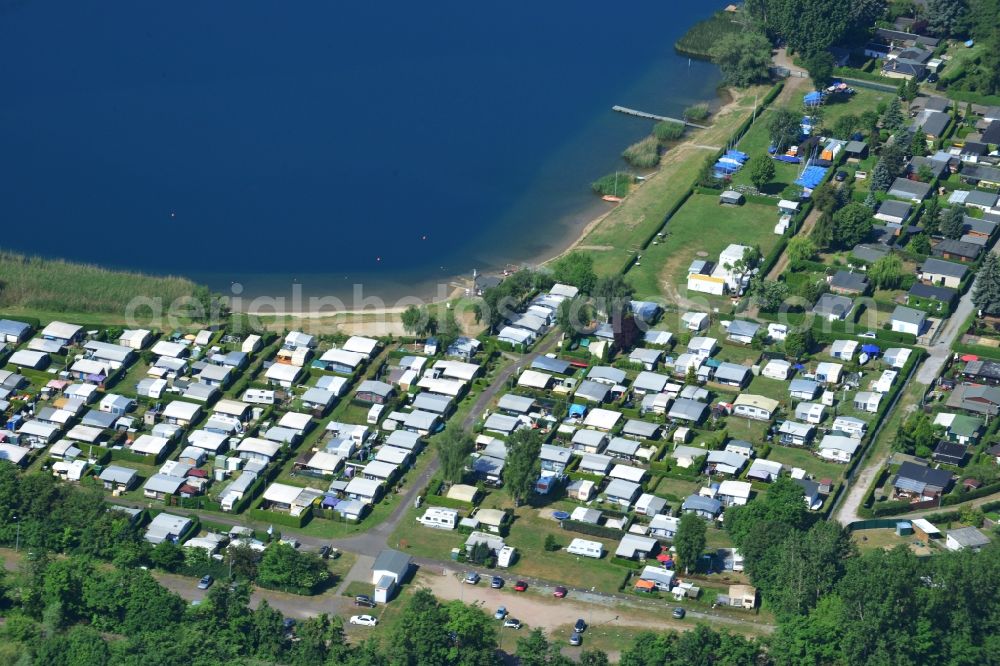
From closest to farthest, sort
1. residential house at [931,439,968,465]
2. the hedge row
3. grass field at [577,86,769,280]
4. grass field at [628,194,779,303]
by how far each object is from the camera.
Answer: the hedge row < residential house at [931,439,968,465] < grass field at [628,194,779,303] < grass field at [577,86,769,280]

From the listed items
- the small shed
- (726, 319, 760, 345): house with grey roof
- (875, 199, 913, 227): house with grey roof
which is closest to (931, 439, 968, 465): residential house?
(726, 319, 760, 345): house with grey roof

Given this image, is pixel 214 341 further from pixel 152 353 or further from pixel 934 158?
pixel 934 158

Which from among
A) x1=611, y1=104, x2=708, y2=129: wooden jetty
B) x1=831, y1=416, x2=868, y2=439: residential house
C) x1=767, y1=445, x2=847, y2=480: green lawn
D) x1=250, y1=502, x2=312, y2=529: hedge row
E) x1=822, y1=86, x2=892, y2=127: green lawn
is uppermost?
x1=822, y1=86, x2=892, y2=127: green lawn

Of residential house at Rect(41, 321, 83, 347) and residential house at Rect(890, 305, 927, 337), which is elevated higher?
residential house at Rect(890, 305, 927, 337)

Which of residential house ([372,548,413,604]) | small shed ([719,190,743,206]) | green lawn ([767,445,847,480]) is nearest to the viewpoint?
residential house ([372,548,413,604])

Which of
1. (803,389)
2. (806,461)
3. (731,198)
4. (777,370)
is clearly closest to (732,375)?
(777,370)

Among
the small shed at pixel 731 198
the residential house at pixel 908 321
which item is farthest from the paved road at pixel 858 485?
the small shed at pixel 731 198

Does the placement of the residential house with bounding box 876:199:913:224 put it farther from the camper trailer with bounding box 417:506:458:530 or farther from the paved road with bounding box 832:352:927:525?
the camper trailer with bounding box 417:506:458:530
